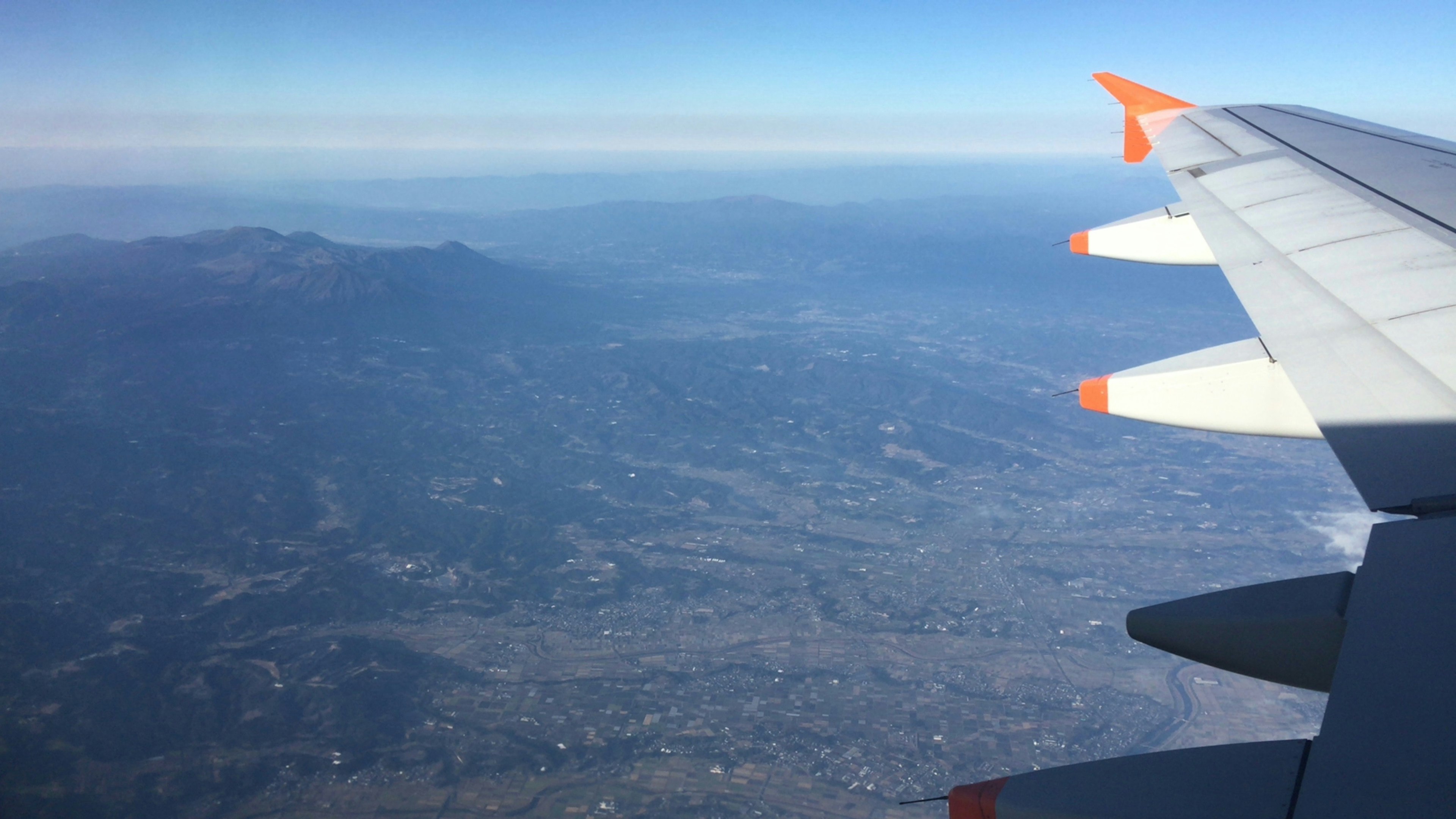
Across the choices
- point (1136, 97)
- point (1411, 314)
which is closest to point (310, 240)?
point (1136, 97)

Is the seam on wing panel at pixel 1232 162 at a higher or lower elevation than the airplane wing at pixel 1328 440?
higher

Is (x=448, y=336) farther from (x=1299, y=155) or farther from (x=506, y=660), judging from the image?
(x=1299, y=155)

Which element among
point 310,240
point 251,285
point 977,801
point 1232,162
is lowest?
point 977,801

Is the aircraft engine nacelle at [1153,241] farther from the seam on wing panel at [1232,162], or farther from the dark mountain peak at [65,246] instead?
the dark mountain peak at [65,246]

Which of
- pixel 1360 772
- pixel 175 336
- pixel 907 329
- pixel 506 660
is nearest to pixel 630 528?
pixel 506 660

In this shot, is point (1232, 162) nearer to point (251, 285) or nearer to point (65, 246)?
point (251, 285)

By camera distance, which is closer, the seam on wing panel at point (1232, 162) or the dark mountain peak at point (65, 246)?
the seam on wing panel at point (1232, 162)

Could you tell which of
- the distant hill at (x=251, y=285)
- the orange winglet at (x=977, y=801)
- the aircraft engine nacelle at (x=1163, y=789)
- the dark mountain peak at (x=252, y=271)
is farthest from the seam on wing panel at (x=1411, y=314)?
the dark mountain peak at (x=252, y=271)
